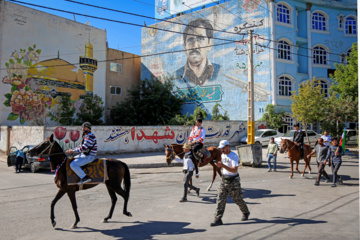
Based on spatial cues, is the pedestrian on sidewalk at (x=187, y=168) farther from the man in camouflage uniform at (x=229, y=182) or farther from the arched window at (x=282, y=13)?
the arched window at (x=282, y=13)

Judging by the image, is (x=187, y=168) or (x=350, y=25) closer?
(x=187, y=168)

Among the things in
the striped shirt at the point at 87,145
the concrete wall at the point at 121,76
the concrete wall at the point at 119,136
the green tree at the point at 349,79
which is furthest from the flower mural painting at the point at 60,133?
the green tree at the point at 349,79

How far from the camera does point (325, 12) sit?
35188mm

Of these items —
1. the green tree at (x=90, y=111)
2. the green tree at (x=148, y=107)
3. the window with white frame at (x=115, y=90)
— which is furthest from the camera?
the window with white frame at (x=115, y=90)

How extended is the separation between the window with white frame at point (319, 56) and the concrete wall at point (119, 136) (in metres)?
15.6

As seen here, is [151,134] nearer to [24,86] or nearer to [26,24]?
[24,86]

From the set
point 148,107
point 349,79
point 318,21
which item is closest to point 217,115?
point 148,107

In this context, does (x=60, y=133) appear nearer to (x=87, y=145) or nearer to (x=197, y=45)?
(x=87, y=145)

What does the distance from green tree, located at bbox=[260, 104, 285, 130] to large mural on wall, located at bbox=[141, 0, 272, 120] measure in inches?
42.2

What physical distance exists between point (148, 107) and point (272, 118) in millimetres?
14240

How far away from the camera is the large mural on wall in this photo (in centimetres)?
3250

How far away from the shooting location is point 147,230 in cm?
619

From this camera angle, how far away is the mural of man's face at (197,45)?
37000 mm

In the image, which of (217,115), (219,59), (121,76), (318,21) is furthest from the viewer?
(121,76)
